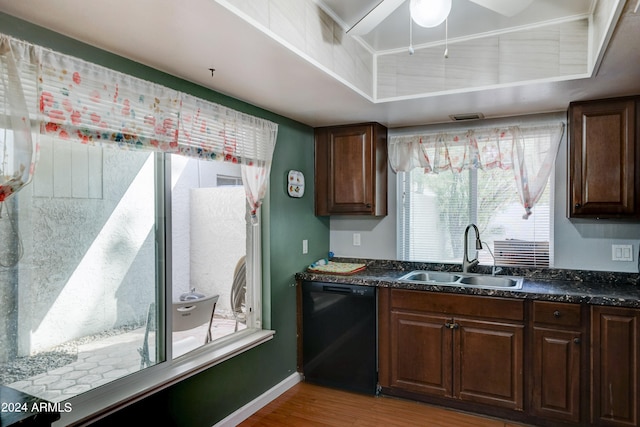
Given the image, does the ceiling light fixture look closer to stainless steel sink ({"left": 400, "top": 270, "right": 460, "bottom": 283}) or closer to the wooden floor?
stainless steel sink ({"left": 400, "top": 270, "right": 460, "bottom": 283})

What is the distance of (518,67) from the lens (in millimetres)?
2410

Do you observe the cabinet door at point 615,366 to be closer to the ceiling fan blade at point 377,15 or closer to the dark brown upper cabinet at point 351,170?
the dark brown upper cabinet at point 351,170

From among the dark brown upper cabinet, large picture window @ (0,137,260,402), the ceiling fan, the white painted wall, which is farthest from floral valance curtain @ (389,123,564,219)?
large picture window @ (0,137,260,402)

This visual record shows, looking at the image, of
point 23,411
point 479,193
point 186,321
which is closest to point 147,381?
point 186,321

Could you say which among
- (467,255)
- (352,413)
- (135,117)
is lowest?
(352,413)

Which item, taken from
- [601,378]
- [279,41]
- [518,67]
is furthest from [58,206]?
[601,378]

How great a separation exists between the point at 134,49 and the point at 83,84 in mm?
291

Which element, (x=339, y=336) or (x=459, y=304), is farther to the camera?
(x=339, y=336)

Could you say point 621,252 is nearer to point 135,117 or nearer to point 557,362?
point 557,362

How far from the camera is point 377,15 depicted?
5.49ft

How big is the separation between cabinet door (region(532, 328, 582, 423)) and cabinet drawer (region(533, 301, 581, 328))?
0.06m

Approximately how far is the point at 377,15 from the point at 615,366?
2378mm

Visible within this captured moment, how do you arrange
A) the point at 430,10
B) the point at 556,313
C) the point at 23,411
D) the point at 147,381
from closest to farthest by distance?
the point at 23,411 < the point at 430,10 < the point at 147,381 < the point at 556,313

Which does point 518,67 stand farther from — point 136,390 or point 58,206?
point 136,390
